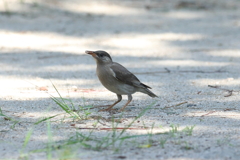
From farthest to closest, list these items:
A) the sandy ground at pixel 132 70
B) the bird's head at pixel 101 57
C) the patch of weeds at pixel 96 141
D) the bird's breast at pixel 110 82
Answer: the bird's head at pixel 101 57 → the bird's breast at pixel 110 82 → the sandy ground at pixel 132 70 → the patch of weeds at pixel 96 141

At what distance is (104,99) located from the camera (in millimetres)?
5770

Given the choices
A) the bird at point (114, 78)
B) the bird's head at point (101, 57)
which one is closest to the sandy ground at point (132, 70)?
the bird at point (114, 78)

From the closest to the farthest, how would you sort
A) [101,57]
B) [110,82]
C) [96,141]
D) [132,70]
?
1. [96,141]
2. [110,82]
3. [101,57]
4. [132,70]

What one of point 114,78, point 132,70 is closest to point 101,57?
point 114,78

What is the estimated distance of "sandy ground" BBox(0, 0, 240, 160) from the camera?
376 centimetres

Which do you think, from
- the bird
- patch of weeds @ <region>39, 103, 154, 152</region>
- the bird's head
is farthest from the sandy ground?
the bird's head

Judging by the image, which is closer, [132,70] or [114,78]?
[114,78]

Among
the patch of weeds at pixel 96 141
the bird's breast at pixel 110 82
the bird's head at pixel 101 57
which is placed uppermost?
the bird's head at pixel 101 57

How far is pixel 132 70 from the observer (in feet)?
24.7

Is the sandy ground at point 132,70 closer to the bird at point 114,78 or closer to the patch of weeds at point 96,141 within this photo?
the patch of weeds at point 96,141

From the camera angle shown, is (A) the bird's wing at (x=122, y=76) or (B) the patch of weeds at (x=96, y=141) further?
(A) the bird's wing at (x=122, y=76)

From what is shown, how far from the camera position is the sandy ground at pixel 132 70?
3758 mm

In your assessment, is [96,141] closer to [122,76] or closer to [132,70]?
[122,76]

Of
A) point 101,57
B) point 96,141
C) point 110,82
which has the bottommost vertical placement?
point 96,141
